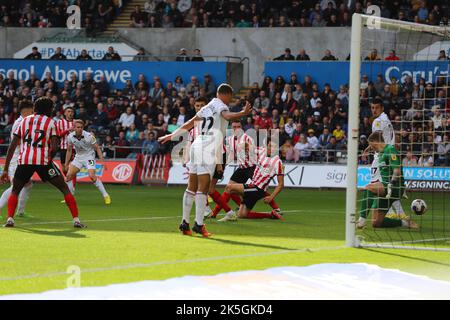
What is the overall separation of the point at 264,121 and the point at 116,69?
7683 millimetres

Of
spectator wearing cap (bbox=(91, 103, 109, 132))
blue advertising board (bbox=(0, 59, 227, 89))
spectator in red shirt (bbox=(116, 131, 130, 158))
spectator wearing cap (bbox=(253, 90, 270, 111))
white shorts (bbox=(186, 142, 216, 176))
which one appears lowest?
spectator in red shirt (bbox=(116, 131, 130, 158))

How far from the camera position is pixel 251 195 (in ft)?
60.1

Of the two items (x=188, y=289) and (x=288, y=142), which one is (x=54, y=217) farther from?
(x=288, y=142)

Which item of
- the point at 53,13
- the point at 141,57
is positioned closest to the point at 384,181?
the point at 141,57

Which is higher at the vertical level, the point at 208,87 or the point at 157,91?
the point at 208,87

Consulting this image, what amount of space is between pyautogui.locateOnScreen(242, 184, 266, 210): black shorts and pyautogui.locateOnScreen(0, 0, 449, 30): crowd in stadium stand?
17.5 m

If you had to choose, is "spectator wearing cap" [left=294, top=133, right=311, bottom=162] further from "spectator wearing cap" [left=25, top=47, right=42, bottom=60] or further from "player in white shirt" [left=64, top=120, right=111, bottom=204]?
"spectator wearing cap" [left=25, top=47, right=42, bottom=60]

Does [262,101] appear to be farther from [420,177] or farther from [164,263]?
[164,263]

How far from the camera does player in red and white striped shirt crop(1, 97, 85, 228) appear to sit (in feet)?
51.1

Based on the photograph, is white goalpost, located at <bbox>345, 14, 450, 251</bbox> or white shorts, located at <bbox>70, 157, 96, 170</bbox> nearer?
white goalpost, located at <bbox>345, 14, 450, 251</bbox>

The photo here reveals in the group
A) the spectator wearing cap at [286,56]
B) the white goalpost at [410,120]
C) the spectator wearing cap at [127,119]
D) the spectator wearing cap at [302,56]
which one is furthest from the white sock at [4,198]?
the spectator wearing cap at [302,56]

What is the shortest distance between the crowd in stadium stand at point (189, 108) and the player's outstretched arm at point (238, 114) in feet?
46.2

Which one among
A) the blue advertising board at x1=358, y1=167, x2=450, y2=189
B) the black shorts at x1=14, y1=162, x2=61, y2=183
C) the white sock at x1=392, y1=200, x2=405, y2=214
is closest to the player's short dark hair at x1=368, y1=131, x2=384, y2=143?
the white sock at x1=392, y1=200, x2=405, y2=214

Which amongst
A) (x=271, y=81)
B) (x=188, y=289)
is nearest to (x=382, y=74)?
(x=271, y=81)
